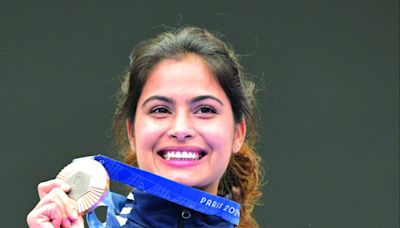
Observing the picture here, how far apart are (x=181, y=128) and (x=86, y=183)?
1.14 feet

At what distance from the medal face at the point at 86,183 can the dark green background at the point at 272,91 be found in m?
1.41

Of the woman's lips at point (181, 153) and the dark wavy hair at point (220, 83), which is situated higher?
the dark wavy hair at point (220, 83)

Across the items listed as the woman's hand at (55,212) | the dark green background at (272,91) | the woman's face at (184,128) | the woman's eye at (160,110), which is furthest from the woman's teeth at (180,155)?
the dark green background at (272,91)

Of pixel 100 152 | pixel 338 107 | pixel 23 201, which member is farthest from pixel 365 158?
pixel 23 201

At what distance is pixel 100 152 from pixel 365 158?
3.74 feet

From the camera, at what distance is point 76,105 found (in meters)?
3.49

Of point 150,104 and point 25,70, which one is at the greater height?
point 25,70

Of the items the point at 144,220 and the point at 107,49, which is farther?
the point at 107,49

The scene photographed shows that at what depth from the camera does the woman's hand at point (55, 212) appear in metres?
1.90

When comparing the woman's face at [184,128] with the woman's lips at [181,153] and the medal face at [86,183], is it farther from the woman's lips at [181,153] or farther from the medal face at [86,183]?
the medal face at [86,183]

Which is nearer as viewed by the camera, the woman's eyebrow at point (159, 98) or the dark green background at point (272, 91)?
the woman's eyebrow at point (159, 98)

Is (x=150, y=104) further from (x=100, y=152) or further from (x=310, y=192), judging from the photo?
(x=310, y=192)

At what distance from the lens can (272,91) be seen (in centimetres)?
365

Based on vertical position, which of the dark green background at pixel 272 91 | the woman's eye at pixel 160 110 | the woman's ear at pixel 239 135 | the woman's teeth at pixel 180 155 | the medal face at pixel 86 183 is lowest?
the medal face at pixel 86 183
